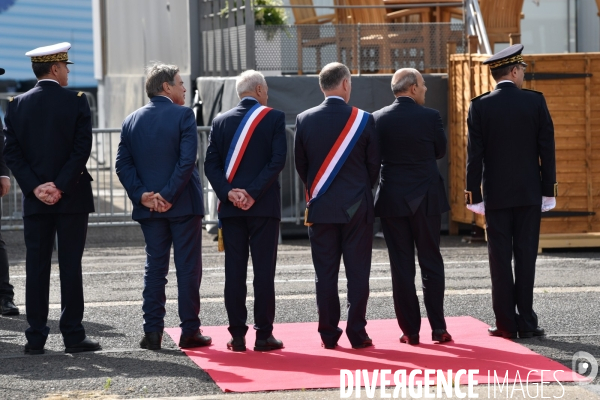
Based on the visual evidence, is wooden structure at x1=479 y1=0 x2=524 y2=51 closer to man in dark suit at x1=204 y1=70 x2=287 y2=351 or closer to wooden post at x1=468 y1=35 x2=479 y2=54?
wooden post at x1=468 y1=35 x2=479 y2=54

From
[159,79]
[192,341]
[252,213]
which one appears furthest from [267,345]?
[159,79]

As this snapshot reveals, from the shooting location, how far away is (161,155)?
22.9 ft

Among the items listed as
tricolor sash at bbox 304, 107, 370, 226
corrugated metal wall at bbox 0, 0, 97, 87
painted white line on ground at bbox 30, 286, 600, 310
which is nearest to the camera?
tricolor sash at bbox 304, 107, 370, 226

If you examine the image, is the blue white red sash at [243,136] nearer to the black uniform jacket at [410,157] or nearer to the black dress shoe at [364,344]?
the black uniform jacket at [410,157]

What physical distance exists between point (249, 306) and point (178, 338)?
149 cm

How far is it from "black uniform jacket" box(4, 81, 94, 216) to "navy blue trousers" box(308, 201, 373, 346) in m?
1.55

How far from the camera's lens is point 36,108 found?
6945 millimetres

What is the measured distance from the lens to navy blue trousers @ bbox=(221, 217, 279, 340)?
6957 mm

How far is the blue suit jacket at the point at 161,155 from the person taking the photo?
6973 mm

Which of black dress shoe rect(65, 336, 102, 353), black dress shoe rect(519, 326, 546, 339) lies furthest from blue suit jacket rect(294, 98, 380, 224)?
black dress shoe rect(65, 336, 102, 353)

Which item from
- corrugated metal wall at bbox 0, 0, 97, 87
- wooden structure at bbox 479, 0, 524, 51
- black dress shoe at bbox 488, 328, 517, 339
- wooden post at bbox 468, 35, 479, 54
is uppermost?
corrugated metal wall at bbox 0, 0, 97, 87

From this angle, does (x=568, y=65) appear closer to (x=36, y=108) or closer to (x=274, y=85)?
(x=274, y=85)

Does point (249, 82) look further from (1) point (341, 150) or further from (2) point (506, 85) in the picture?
(2) point (506, 85)

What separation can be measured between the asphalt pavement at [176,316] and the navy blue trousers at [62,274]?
17 cm
